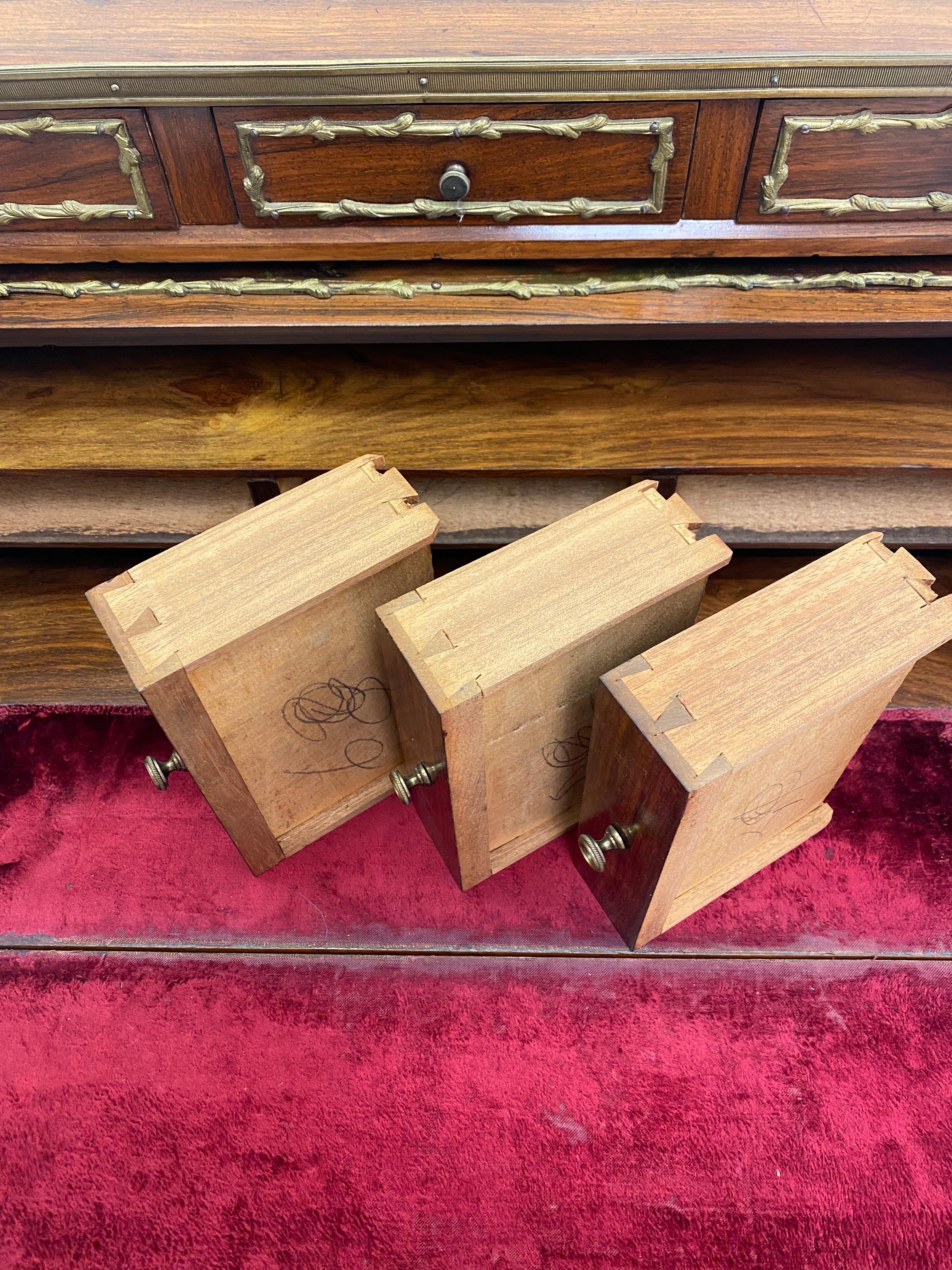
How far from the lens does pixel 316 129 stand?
67 cm

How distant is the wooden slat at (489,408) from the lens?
2.80ft

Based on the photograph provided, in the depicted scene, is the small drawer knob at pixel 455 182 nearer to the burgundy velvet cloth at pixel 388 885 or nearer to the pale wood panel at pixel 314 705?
the pale wood panel at pixel 314 705

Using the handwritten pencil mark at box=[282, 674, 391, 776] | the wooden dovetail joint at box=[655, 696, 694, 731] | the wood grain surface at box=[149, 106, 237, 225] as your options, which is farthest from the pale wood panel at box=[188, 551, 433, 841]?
the wood grain surface at box=[149, 106, 237, 225]

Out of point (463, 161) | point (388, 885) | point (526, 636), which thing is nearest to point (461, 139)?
point (463, 161)

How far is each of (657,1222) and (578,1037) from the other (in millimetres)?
144

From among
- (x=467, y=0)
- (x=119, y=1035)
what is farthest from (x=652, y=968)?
(x=467, y=0)

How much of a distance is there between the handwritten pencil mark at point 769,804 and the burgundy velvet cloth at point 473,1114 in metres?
0.14

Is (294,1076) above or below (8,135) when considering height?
below

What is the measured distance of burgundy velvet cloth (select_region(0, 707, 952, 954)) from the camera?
0.82 metres

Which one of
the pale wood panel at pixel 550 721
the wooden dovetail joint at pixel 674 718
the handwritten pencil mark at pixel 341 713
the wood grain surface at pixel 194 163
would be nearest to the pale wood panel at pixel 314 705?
the handwritten pencil mark at pixel 341 713

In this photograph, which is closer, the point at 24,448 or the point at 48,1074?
the point at 48,1074

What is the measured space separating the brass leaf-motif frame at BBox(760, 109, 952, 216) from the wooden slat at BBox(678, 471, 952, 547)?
25cm

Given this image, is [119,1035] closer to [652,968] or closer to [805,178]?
[652,968]

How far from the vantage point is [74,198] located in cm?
73
